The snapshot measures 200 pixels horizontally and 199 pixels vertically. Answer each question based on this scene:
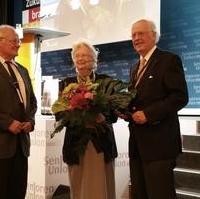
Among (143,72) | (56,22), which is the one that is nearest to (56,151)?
(143,72)

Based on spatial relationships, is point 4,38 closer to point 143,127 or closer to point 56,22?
point 143,127

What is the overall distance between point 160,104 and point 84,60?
0.59 metres

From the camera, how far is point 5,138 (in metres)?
2.92

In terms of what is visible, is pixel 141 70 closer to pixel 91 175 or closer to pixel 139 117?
pixel 139 117

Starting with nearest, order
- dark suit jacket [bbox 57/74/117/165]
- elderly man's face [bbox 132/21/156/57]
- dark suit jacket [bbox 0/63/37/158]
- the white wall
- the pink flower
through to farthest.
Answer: the pink flower → elderly man's face [bbox 132/21/156/57] → dark suit jacket [bbox 57/74/117/165] → dark suit jacket [bbox 0/63/37/158] → the white wall

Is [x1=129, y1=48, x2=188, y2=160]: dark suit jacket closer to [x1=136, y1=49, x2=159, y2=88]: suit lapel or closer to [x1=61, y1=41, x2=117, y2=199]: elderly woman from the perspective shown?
[x1=136, y1=49, x2=159, y2=88]: suit lapel

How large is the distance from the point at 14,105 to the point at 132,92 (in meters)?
0.82

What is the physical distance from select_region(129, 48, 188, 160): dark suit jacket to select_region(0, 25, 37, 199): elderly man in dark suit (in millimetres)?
801

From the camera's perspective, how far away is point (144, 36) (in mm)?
2652

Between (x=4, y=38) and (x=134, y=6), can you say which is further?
(x=134, y=6)

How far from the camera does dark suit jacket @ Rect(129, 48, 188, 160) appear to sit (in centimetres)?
253

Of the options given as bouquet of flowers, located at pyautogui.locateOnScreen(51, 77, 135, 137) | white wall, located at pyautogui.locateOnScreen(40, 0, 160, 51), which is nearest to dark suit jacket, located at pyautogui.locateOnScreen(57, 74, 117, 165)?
bouquet of flowers, located at pyautogui.locateOnScreen(51, 77, 135, 137)

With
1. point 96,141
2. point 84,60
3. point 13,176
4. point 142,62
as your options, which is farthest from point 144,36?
point 13,176

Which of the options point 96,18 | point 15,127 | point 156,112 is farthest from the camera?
point 96,18
